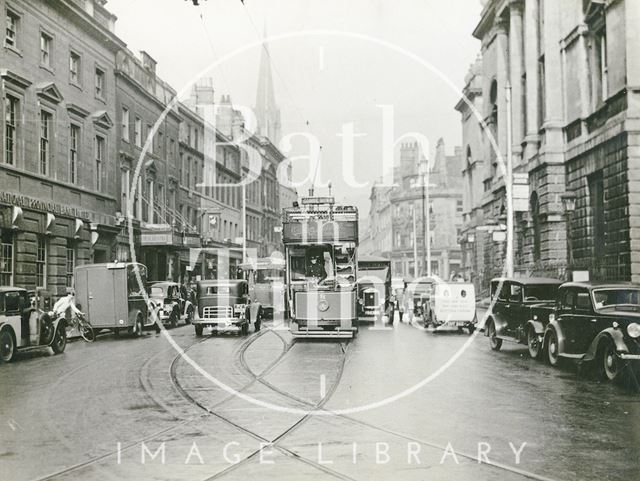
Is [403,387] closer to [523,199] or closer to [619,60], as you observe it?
[619,60]

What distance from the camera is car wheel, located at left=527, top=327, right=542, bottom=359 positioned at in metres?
16.5

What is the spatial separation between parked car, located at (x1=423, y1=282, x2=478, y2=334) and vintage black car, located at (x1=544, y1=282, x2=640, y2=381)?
28.9 feet

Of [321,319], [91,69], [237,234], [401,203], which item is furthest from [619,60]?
[401,203]

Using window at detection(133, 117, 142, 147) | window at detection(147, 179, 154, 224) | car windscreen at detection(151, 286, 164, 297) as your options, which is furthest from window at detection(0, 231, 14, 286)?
window at detection(147, 179, 154, 224)

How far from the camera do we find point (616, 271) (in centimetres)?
2417

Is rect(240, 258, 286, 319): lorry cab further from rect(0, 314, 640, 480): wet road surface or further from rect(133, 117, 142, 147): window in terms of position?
rect(0, 314, 640, 480): wet road surface

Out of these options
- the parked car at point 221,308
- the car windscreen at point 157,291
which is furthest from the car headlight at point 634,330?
the car windscreen at point 157,291

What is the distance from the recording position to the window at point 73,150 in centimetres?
3216

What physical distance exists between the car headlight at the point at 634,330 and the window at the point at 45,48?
24659 mm

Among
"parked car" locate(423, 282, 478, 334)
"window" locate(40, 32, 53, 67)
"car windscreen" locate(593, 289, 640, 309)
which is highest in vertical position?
"window" locate(40, 32, 53, 67)

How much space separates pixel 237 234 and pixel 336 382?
5690 cm

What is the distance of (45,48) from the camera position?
2986 cm

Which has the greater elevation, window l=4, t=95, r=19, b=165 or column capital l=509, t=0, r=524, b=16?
column capital l=509, t=0, r=524, b=16

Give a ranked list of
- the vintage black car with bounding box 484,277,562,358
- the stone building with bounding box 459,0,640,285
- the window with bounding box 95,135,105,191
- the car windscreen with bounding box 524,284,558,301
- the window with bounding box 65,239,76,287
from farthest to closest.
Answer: the window with bounding box 95,135,105,191 → the window with bounding box 65,239,76,287 → the stone building with bounding box 459,0,640,285 → the car windscreen with bounding box 524,284,558,301 → the vintage black car with bounding box 484,277,562,358
